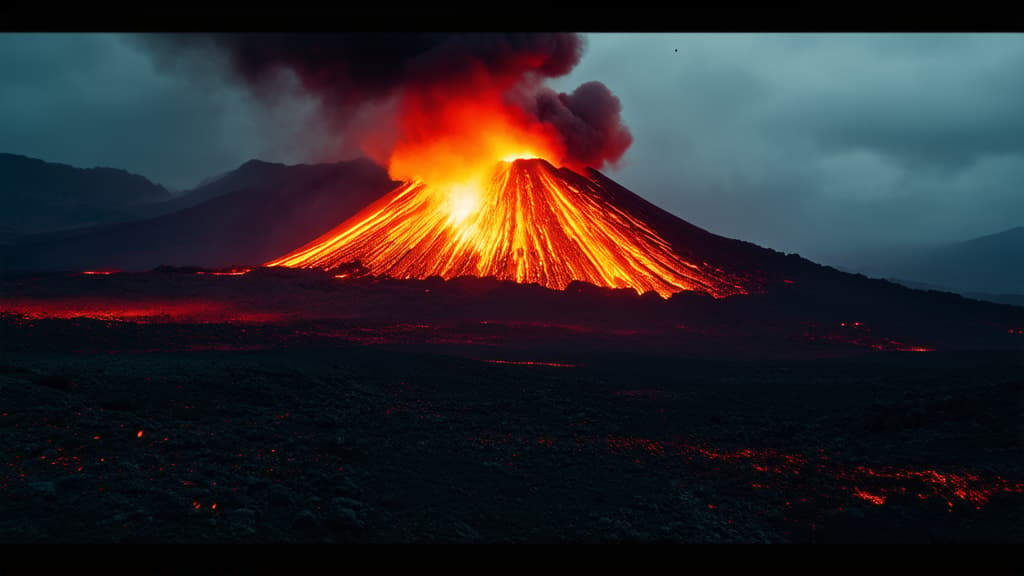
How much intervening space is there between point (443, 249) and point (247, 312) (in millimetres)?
17342

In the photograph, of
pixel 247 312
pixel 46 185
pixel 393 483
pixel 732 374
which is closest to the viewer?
pixel 393 483

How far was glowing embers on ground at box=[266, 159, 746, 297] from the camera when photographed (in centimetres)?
4191

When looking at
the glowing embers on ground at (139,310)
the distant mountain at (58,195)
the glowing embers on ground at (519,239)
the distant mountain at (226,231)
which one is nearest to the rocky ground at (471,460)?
the glowing embers on ground at (139,310)

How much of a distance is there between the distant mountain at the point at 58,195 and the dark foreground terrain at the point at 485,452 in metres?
117

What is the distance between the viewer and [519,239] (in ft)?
149

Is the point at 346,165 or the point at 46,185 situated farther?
the point at 46,185

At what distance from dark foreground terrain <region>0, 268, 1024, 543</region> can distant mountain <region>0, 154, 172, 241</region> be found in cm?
11705

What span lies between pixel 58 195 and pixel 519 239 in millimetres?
167999

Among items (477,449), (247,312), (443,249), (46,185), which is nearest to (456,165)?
(443,249)

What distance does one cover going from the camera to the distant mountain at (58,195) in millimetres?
134000

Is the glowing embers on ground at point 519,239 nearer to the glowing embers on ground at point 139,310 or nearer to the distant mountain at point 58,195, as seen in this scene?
the glowing embers on ground at point 139,310

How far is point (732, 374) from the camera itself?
19.7 m

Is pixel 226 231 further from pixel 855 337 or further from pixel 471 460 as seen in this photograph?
pixel 471 460

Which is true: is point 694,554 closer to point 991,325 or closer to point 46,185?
point 991,325
